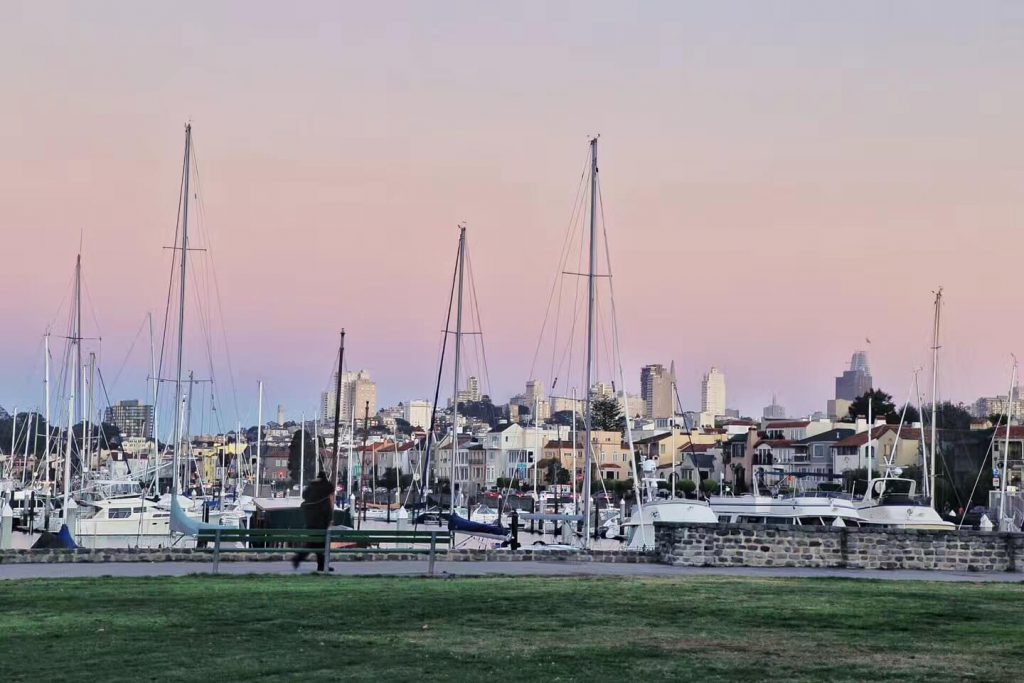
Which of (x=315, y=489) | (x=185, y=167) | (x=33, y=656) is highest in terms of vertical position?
(x=185, y=167)

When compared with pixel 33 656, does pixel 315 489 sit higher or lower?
higher

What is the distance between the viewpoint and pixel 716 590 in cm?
2208

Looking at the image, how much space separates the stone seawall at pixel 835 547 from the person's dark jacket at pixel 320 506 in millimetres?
7417

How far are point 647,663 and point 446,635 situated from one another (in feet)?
9.66

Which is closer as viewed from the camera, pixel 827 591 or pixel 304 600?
pixel 304 600

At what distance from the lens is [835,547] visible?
30.2m

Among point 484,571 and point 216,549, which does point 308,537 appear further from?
point 484,571

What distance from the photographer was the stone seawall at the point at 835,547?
97.1 ft

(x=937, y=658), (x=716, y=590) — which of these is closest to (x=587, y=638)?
(x=937, y=658)

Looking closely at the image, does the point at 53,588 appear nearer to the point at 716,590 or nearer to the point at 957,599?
the point at 716,590

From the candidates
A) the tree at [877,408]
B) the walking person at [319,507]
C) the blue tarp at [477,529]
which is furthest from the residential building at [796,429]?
the walking person at [319,507]

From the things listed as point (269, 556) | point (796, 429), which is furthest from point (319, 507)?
point (796, 429)

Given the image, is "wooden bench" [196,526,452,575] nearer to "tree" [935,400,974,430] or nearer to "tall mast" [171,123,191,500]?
"tall mast" [171,123,191,500]

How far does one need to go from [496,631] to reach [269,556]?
1262cm
